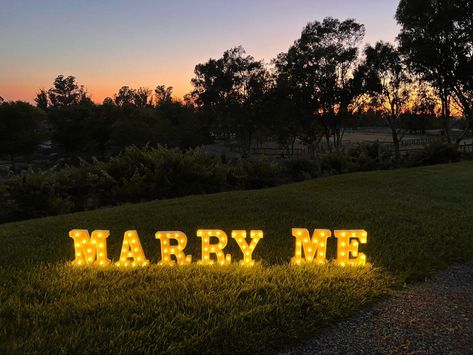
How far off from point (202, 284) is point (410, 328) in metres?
2.29

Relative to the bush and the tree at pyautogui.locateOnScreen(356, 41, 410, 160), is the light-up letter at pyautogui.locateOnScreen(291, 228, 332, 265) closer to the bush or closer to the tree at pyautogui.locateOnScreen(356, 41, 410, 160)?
the bush

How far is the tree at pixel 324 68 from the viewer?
1444 inches

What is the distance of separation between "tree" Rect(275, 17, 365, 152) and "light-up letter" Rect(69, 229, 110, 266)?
108 feet

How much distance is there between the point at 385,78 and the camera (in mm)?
36438

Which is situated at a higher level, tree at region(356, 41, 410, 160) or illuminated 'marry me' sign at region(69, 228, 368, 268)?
tree at region(356, 41, 410, 160)

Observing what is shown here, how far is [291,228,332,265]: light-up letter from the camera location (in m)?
5.44

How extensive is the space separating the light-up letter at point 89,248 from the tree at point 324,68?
1291 inches

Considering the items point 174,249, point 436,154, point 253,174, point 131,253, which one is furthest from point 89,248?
point 436,154

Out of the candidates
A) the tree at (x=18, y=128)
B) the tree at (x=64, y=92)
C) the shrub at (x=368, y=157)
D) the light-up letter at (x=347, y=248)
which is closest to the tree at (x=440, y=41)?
the shrub at (x=368, y=157)

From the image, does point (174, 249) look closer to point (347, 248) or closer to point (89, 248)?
point (89, 248)

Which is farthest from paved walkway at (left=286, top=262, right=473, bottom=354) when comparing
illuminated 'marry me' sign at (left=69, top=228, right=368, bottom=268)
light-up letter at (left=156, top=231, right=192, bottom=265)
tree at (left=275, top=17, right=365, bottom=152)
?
tree at (left=275, top=17, right=365, bottom=152)

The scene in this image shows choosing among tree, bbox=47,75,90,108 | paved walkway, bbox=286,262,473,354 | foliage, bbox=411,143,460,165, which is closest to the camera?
paved walkway, bbox=286,262,473,354

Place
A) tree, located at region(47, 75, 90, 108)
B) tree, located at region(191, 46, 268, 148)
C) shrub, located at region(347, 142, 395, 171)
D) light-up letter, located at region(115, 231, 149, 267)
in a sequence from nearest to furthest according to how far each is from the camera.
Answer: light-up letter, located at region(115, 231, 149, 267) < shrub, located at region(347, 142, 395, 171) < tree, located at region(191, 46, 268, 148) < tree, located at region(47, 75, 90, 108)

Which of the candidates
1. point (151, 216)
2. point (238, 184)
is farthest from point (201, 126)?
point (151, 216)
